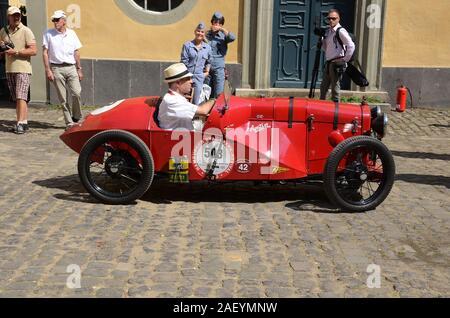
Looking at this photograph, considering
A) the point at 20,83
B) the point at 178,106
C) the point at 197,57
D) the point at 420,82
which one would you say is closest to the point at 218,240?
the point at 178,106

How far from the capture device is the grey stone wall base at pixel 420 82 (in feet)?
40.2

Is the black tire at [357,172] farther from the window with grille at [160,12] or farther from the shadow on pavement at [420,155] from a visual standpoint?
the window with grille at [160,12]

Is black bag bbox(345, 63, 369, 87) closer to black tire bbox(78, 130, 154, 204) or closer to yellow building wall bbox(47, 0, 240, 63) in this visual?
yellow building wall bbox(47, 0, 240, 63)

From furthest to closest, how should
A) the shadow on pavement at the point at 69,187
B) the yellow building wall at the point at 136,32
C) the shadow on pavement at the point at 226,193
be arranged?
the yellow building wall at the point at 136,32 < the shadow on pavement at the point at 226,193 < the shadow on pavement at the point at 69,187

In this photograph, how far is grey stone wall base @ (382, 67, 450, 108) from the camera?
482 inches

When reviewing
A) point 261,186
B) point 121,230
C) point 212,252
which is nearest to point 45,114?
point 261,186

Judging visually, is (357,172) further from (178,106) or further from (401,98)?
(401,98)

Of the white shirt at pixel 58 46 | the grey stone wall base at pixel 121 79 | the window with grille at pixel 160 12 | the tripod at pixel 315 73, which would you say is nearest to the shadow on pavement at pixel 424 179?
the tripod at pixel 315 73

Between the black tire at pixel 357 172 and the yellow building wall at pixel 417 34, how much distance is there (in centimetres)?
669

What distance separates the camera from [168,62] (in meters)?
12.1

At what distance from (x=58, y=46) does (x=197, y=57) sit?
2.09 meters

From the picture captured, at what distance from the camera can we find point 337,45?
982 centimetres
